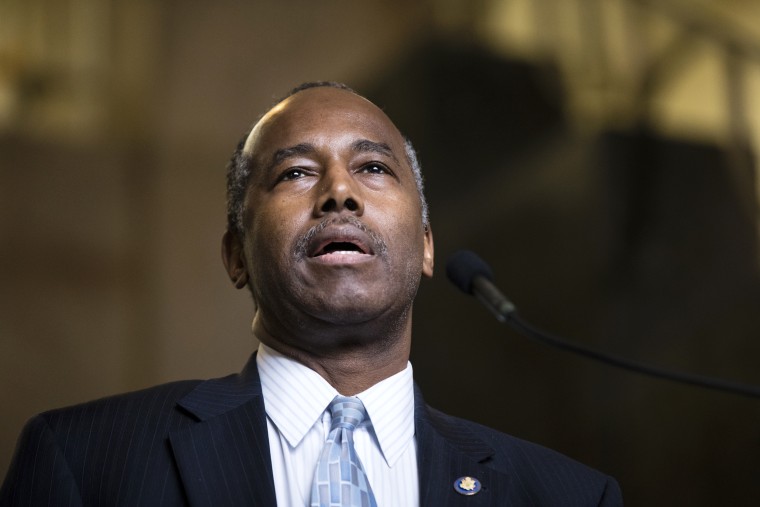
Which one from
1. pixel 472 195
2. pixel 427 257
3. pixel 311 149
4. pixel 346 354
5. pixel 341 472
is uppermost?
pixel 311 149

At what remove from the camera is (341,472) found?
1.48 meters

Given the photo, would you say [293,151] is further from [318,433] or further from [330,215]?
[318,433]

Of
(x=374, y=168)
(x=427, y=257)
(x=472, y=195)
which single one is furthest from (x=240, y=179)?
(x=472, y=195)

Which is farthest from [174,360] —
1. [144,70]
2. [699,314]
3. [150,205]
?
[699,314]

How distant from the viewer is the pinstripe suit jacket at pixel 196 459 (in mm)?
1425

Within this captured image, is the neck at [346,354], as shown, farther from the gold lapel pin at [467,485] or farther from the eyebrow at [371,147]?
the eyebrow at [371,147]

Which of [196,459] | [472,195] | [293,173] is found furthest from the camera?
[472,195]

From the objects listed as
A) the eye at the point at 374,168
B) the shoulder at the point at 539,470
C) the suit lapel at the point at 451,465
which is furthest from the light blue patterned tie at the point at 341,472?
the eye at the point at 374,168

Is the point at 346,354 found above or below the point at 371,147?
below

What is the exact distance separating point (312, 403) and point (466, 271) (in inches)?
14.5

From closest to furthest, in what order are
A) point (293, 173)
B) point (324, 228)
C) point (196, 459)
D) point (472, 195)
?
1. point (196, 459)
2. point (324, 228)
3. point (293, 173)
4. point (472, 195)

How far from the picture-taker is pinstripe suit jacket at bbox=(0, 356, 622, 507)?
142 centimetres

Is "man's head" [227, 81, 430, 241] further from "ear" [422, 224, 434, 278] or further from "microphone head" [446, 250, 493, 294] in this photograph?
"microphone head" [446, 250, 493, 294]

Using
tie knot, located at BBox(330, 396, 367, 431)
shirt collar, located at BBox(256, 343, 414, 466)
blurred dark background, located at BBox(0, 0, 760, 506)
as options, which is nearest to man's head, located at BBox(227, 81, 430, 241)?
shirt collar, located at BBox(256, 343, 414, 466)
